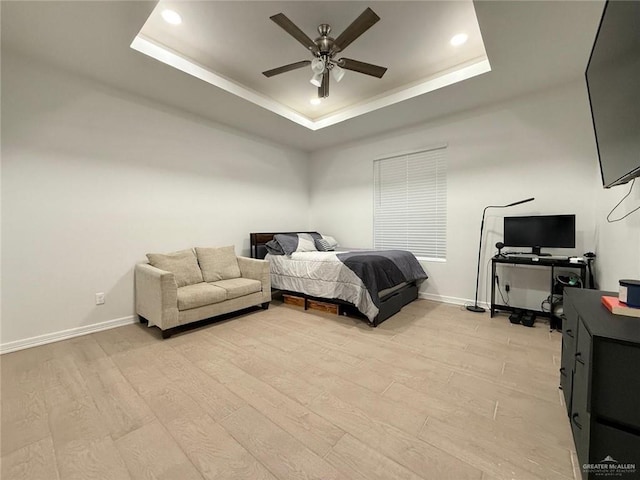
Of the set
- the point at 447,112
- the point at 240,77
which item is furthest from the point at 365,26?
the point at 447,112

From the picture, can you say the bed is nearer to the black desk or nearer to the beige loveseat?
the beige loveseat

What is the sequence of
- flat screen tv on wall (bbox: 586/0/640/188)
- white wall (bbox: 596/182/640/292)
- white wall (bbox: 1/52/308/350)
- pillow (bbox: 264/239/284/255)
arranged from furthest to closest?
pillow (bbox: 264/239/284/255)
white wall (bbox: 1/52/308/350)
white wall (bbox: 596/182/640/292)
flat screen tv on wall (bbox: 586/0/640/188)

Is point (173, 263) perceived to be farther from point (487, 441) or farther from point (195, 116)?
point (487, 441)

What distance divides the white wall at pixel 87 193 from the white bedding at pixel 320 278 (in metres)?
1.12

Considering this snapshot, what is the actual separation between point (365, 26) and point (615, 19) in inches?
58.6

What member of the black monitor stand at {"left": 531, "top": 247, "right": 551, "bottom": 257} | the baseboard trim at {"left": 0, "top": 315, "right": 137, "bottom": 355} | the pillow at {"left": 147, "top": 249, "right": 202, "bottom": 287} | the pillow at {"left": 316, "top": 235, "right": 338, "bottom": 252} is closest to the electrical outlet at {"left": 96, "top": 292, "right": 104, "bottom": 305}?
the baseboard trim at {"left": 0, "top": 315, "right": 137, "bottom": 355}

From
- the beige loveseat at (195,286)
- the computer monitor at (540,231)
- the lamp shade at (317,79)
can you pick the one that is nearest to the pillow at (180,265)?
the beige loveseat at (195,286)

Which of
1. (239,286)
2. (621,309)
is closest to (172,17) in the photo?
(239,286)

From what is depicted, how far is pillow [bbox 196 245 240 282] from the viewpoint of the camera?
11.6 feet

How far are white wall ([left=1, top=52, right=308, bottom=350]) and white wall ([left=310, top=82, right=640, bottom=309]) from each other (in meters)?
3.13

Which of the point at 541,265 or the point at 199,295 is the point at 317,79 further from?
the point at 541,265

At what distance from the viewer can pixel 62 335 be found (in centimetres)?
272

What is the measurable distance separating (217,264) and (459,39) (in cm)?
379

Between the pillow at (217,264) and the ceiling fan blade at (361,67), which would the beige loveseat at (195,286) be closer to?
the pillow at (217,264)
